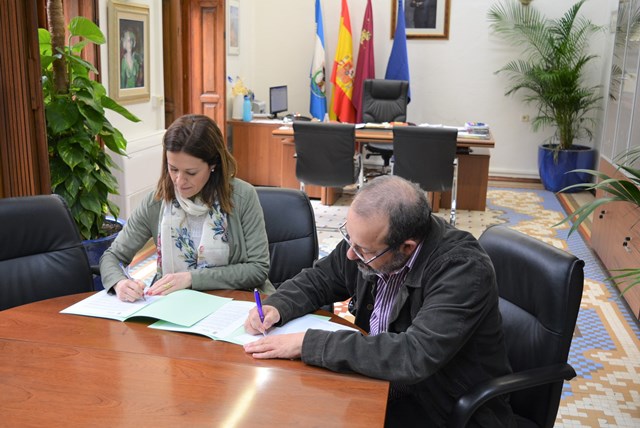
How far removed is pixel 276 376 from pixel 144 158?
3720 mm

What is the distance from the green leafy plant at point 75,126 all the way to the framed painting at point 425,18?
16.2 ft

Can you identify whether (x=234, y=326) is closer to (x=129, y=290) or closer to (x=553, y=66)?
(x=129, y=290)

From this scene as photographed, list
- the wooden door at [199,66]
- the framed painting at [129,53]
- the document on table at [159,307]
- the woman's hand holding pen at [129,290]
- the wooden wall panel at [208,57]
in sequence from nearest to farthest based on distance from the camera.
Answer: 1. the document on table at [159,307]
2. the woman's hand holding pen at [129,290]
3. the framed painting at [129,53]
4. the wooden door at [199,66]
5. the wooden wall panel at [208,57]

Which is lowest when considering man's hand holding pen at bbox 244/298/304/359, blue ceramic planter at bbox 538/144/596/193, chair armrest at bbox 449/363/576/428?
blue ceramic planter at bbox 538/144/596/193

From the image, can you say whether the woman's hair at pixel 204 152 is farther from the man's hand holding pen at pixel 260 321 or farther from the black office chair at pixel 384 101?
the black office chair at pixel 384 101

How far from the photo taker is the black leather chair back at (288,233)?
2.58 metres

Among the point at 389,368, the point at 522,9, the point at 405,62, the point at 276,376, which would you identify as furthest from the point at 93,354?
the point at 522,9

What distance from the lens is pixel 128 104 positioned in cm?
508

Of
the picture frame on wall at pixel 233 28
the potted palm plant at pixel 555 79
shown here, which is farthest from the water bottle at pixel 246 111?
the potted palm plant at pixel 555 79

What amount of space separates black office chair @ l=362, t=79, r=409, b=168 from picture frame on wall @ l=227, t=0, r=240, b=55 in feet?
4.85

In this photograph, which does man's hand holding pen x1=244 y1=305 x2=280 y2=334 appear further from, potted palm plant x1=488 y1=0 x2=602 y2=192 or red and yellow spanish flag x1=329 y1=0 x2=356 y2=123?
red and yellow spanish flag x1=329 y1=0 x2=356 y2=123

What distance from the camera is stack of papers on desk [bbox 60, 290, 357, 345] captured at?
181 centimetres

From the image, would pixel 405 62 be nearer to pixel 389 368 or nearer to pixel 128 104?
pixel 128 104

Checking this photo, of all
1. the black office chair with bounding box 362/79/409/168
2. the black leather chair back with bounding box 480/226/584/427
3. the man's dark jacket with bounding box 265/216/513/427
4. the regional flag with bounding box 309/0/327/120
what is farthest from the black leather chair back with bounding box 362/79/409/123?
the man's dark jacket with bounding box 265/216/513/427
